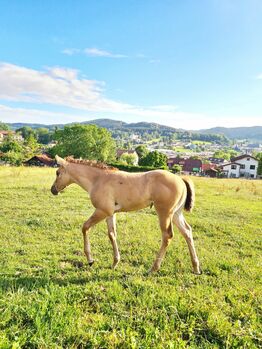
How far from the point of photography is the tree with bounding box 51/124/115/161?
6775 cm

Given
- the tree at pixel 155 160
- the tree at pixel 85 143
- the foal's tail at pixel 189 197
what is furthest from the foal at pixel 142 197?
the tree at pixel 85 143

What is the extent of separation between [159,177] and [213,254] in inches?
98.6

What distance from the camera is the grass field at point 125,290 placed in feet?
10.5

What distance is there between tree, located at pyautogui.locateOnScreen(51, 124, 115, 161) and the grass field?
60210 mm

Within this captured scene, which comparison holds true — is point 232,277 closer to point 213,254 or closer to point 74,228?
point 213,254

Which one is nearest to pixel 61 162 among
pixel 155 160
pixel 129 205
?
pixel 129 205

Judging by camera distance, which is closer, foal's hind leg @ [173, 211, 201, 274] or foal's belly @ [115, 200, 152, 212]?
foal's hind leg @ [173, 211, 201, 274]

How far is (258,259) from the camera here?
6121 mm

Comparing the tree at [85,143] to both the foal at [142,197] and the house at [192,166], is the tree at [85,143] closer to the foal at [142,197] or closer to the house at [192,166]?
the house at [192,166]

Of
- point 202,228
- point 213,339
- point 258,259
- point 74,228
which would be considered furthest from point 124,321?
point 202,228

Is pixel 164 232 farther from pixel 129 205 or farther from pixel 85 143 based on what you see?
pixel 85 143

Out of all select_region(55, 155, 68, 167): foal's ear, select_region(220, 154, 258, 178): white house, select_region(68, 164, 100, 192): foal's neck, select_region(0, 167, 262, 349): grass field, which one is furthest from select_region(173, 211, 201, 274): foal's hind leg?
select_region(220, 154, 258, 178): white house

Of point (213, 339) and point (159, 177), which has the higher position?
point (159, 177)

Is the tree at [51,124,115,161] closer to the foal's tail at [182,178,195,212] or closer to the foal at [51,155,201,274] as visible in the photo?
the foal at [51,155,201,274]
